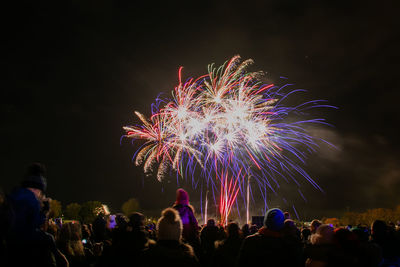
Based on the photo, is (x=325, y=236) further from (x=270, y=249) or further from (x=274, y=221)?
(x=270, y=249)

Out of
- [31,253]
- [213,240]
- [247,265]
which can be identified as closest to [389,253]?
[247,265]

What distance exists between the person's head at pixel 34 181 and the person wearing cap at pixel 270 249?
352cm

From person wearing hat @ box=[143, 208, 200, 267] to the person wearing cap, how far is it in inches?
51.1

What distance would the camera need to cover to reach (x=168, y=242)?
448 centimetres

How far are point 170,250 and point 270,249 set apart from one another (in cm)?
191

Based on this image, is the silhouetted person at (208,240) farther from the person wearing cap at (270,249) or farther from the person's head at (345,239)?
the person's head at (345,239)

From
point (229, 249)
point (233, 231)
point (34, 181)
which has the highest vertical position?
point (34, 181)

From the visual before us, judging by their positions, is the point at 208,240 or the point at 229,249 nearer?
the point at 229,249

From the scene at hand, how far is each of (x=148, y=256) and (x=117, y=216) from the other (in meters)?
3.26

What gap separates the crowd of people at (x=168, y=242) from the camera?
4.33 m

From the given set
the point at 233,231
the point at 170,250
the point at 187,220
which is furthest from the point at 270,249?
the point at 187,220

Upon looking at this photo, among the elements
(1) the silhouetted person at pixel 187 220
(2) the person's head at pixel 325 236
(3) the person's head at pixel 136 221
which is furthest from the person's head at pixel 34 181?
(2) the person's head at pixel 325 236

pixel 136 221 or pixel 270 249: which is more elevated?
pixel 136 221

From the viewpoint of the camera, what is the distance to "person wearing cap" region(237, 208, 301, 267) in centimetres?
531
